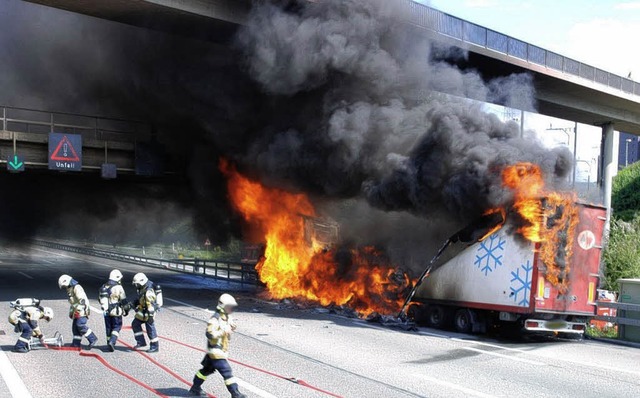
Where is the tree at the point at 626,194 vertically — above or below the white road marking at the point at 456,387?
above

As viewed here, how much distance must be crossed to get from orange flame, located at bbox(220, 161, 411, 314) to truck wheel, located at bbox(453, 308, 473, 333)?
2145mm

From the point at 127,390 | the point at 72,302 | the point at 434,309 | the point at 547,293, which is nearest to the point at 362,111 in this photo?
the point at 434,309

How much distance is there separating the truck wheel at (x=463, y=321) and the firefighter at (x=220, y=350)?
7.69 meters

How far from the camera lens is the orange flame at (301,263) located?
16.6 metres

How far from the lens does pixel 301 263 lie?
2000cm

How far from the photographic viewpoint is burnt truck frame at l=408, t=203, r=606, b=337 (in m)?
12.4

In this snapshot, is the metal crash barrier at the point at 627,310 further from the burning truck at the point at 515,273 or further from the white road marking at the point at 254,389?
the white road marking at the point at 254,389

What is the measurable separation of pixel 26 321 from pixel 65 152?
426 inches

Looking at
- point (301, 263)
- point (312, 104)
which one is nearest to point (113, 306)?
point (301, 263)

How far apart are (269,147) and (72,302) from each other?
996cm

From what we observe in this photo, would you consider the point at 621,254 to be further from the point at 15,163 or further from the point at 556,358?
the point at 15,163

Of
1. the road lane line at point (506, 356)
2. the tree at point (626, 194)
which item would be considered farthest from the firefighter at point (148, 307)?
the tree at point (626, 194)

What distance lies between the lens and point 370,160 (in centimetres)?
1777

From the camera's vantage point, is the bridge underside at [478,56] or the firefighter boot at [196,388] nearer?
the firefighter boot at [196,388]
